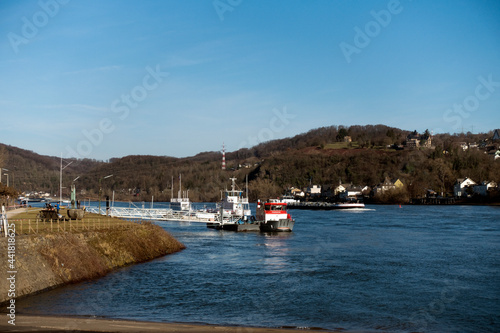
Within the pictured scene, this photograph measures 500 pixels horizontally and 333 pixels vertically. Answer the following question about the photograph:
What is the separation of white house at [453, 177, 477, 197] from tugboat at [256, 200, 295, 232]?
12609 cm

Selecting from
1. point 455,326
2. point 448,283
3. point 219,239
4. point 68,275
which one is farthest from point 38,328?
point 219,239

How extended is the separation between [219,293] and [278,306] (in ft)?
12.6

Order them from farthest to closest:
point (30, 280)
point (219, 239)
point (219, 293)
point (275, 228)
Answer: point (275, 228) → point (219, 239) → point (219, 293) → point (30, 280)

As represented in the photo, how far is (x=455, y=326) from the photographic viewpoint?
746 inches

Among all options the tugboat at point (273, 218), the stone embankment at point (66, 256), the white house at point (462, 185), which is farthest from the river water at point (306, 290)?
the white house at point (462, 185)

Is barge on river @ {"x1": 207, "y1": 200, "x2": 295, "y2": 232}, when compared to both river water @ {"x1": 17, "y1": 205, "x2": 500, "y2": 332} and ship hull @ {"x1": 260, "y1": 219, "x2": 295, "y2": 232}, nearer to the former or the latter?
ship hull @ {"x1": 260, "y1": 219, "x2": 295, "y2": 232}

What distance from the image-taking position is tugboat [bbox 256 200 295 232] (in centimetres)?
6291

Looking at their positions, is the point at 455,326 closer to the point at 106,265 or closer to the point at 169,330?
the point at 169,330

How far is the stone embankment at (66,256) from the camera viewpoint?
2148 centimetres

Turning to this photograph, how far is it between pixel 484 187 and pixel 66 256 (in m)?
161

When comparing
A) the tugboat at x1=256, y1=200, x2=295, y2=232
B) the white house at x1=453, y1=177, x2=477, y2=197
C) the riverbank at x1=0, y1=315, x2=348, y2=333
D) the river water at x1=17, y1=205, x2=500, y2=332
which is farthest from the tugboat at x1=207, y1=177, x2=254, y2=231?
the white house at x1=453, y1=177, x2=477, y2=197

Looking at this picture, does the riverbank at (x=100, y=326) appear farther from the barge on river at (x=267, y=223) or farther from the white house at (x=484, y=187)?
the white house at (x=484, y=187)

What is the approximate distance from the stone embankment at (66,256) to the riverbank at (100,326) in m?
3.80

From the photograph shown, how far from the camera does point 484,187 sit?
160375 mm
